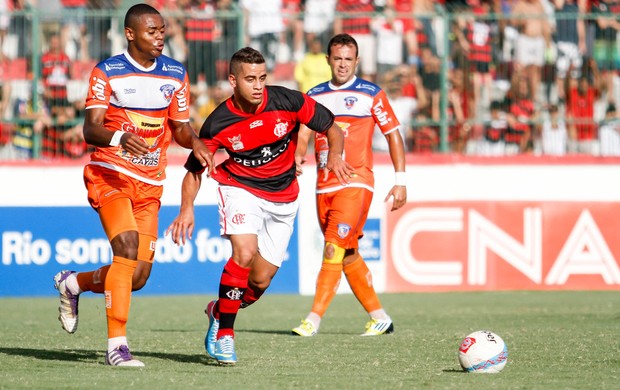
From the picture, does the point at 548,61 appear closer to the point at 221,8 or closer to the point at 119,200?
the point at 221,8

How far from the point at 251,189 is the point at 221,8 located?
382 inches

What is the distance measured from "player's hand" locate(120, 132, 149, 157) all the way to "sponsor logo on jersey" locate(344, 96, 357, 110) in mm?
3424

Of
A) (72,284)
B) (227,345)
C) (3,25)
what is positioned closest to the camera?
(227,345)

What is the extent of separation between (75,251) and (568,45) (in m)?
8.17

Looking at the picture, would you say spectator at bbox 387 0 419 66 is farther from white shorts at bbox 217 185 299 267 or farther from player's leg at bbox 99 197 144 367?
player's leg at bbox 99 197 144 367

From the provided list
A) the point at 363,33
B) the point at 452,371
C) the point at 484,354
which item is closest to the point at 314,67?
the point at 363,33

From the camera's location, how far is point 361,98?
10859 millimetres

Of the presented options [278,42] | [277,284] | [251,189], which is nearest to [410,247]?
[277,284]

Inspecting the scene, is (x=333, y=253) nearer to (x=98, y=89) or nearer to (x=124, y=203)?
(x=124, y=203)

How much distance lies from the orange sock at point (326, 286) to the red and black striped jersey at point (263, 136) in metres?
1.97

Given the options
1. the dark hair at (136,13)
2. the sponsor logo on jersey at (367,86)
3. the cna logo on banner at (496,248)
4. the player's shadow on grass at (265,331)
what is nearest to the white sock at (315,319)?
the player's shadow on grass at (265,331)

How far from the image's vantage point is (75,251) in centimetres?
1509

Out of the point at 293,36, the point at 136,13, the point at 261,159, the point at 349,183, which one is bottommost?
the point at 349,183

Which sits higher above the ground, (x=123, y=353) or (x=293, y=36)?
(x=293, y=36)
